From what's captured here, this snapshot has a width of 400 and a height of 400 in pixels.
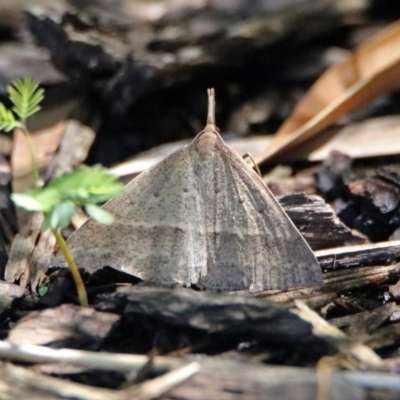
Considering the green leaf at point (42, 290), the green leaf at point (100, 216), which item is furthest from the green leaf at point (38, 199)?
the green leaf at point (42, 290)

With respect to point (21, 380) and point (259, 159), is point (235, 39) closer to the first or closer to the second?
point (259, 159)

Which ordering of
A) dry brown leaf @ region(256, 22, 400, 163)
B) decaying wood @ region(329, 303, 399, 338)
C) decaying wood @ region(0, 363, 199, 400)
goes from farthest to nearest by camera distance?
dry brown leaf @ region(256, 22, 400, 163)
decaying wood @ region(329, 303, 399, 338)
decaying wood @ region(0, 363, 199, 400)

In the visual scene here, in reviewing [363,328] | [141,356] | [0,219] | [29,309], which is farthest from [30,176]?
[363,328]

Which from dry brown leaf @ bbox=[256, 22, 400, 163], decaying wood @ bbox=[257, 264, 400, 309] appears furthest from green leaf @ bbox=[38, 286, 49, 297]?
dry brown leaf @ bbox=[256, 22, 400, 163]

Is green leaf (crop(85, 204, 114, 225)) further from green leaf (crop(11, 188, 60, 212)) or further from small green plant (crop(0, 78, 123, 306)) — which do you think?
green leaf (crop(11, 188, 60, 212))

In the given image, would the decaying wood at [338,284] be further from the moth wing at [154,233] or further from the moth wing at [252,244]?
the moth wing at [154,233]

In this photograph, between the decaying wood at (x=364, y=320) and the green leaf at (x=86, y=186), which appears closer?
the green leaf at (x=86, y=186)
